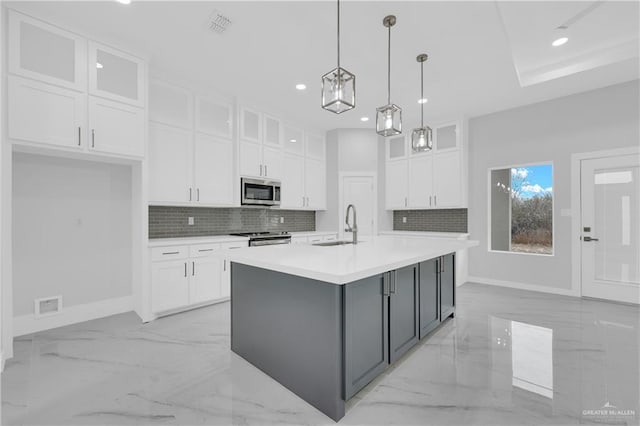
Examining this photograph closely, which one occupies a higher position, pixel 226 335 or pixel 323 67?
pixel 323 67

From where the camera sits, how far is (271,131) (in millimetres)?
4918

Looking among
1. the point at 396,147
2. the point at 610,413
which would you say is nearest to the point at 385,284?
the point at 610,413

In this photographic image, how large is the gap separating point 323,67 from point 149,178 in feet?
8.21

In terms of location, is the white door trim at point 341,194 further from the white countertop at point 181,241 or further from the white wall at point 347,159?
the white countertop at point 181,241

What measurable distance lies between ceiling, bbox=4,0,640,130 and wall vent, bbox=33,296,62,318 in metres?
2.68

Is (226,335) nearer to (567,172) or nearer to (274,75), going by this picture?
(274,75)

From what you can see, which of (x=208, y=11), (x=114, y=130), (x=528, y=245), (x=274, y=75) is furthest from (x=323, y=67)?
(x=528, y=245)

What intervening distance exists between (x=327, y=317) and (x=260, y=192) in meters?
3.34

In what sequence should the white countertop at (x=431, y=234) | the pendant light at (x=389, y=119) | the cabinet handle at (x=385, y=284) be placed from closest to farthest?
the cabinet handle at (x=385, y=284)
the pendant light at (x=389, y=119)
the white countertop at (x=431, y=234)

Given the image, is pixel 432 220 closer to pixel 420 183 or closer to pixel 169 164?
pixel 420 183

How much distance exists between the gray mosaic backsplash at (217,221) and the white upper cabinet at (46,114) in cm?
A: 139

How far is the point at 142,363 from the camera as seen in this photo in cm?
231

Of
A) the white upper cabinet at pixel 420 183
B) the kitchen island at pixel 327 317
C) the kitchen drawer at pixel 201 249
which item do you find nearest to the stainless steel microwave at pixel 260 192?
the kitchen drawer at pixel 201 249

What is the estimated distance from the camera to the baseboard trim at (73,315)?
2.84m
